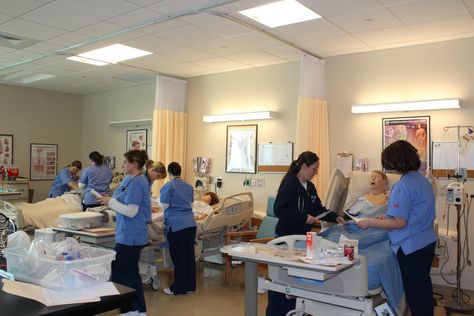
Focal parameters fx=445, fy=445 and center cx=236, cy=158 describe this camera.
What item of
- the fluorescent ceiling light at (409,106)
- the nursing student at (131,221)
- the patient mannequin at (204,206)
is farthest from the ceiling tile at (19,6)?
the fluorescent ceiling light at (409,106)

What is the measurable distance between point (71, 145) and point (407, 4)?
23.3ft

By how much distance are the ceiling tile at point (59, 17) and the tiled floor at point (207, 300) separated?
2.74 metres

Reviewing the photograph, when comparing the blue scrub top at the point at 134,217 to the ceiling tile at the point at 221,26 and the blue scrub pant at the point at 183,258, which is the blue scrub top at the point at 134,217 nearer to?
the blue scrub pant at the point at 183,258

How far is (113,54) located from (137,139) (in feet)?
8.05

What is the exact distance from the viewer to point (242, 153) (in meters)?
6.39

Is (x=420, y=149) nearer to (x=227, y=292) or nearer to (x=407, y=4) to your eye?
(x=407, y=4)

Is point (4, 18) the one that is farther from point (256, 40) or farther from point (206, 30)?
point (256, 40)

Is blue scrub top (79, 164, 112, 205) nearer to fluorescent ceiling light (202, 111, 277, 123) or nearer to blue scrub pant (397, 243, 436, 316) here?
fluorescent ceiling light (202, 111, 277, 123)

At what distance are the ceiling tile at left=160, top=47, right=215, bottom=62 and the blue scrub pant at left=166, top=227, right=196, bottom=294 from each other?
2190 mm

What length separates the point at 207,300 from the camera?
4312 mm

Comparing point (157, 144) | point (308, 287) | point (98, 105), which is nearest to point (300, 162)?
point (308, 287)

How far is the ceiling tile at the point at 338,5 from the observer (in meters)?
3.71

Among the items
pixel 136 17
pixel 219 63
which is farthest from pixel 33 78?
pixel 136 17

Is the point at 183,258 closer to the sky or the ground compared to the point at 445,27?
closer to the ground
